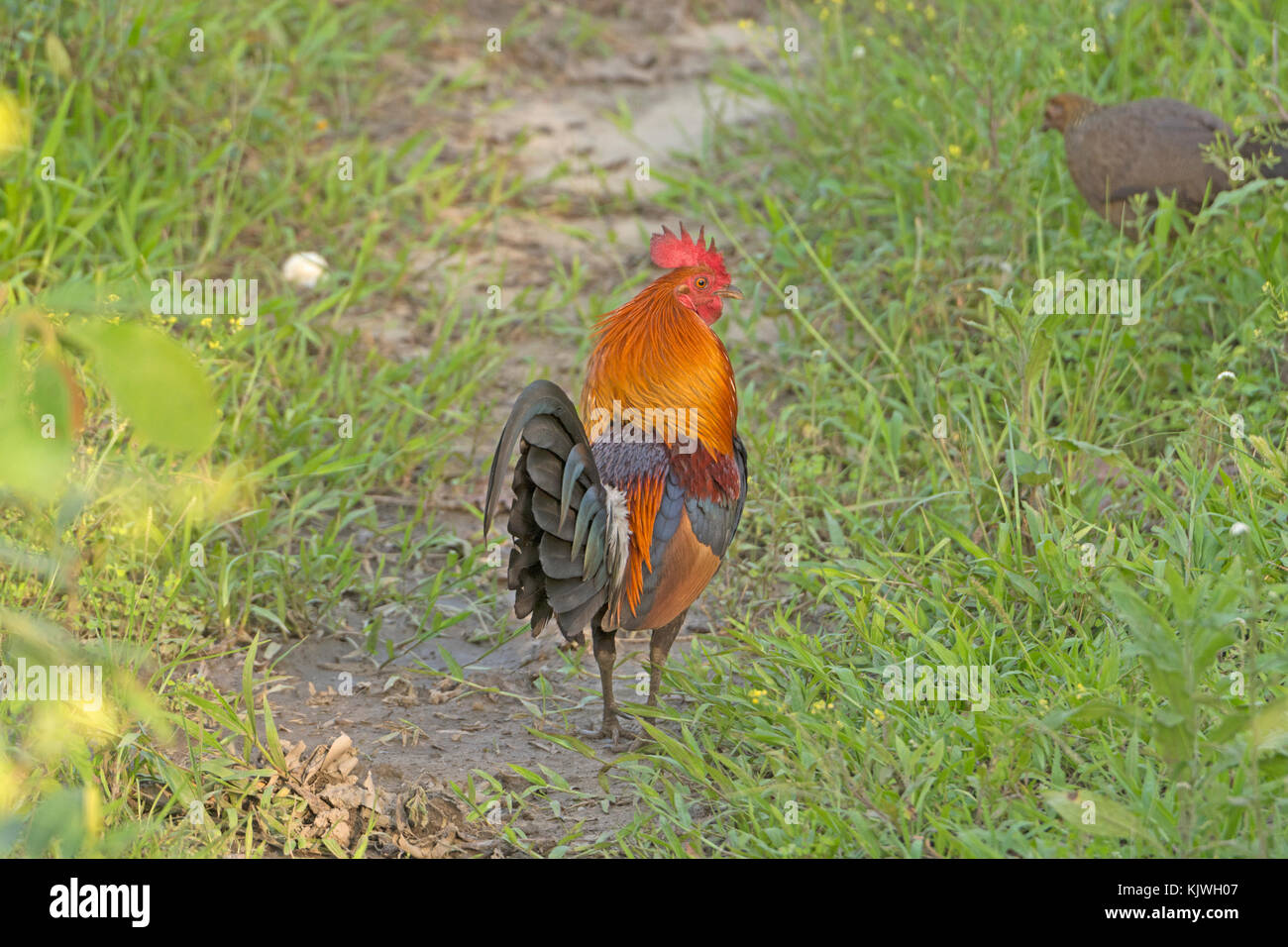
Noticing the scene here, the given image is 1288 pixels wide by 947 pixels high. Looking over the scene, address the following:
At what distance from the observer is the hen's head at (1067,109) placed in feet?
16.7

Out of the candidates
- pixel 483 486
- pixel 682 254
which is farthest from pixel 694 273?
pixel 483 486

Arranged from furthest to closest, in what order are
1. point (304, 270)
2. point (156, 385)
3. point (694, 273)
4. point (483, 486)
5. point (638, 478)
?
point (304, 270)
point (483, 486)
point (694, 273)
point (638, 478)
point (156, 385)

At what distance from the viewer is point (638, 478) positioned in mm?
3379

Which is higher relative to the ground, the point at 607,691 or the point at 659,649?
the point at 659,649

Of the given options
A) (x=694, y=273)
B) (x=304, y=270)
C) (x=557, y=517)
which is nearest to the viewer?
(x=557, y=517)

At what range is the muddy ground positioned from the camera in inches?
134

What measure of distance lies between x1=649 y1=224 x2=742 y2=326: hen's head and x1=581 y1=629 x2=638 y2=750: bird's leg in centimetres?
101

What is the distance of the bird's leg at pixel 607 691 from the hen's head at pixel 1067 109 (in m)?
3.16

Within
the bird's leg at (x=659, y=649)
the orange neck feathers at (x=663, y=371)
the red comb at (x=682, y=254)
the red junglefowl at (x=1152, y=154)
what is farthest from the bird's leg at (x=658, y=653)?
the red junglefowl at (x=1152, y=154)

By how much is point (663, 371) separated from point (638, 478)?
0.34 metres

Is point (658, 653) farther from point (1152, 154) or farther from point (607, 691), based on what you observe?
point (1152, 154)

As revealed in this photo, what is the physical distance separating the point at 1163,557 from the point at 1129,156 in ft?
6.43

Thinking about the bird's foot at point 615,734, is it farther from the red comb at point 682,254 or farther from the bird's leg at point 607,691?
the red comb at point 682,254
